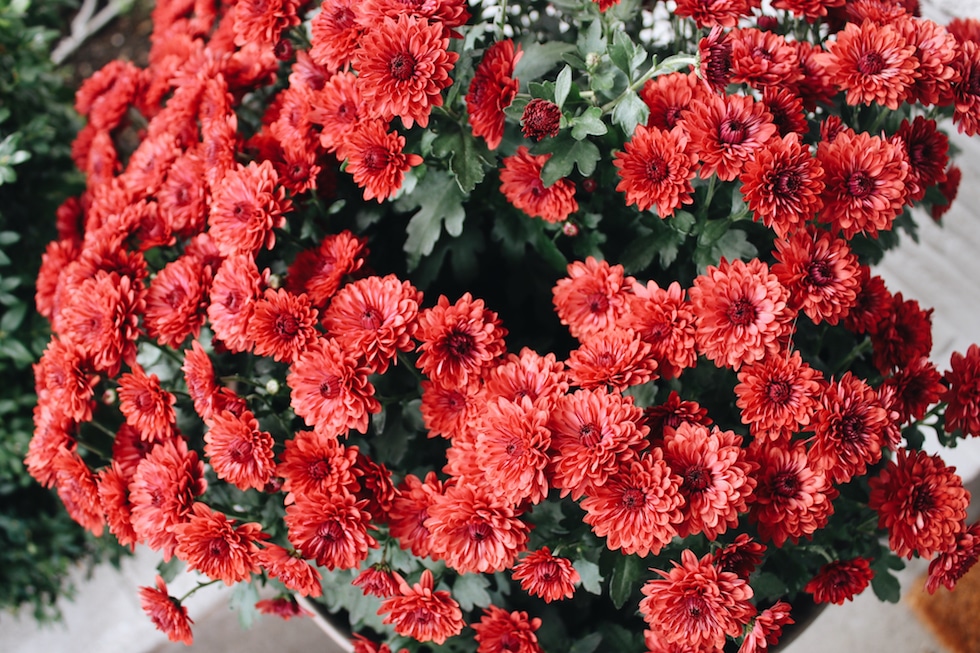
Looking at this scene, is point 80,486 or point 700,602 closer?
point 700,602

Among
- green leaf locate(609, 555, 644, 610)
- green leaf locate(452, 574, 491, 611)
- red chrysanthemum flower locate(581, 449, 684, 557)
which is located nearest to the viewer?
red chrysanthemum flower locate(581, 449, 684, 557)

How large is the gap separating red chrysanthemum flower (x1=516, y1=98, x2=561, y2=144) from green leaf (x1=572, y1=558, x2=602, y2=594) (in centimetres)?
49

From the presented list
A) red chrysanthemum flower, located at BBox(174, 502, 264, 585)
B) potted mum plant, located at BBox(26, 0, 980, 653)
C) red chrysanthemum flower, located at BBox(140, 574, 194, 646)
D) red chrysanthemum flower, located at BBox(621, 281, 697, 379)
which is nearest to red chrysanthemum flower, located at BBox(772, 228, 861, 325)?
potted mum plant, located at BBox(26, 0, 980, 653)

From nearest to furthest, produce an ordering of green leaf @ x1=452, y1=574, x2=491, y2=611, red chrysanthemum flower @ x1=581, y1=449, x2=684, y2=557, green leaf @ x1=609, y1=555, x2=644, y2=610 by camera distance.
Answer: red chrysanthemum flower @ x1=581, y1=449, x2=684, y2=557
green leaf @ x1=609, y1=555, x2=644, y2=610
green leaf @ x1=452, y1=574, x2=491, y2=611

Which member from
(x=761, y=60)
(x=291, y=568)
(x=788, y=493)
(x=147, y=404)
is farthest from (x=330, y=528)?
(x=761, y=60)

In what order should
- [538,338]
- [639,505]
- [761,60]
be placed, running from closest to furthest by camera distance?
1. [639,505]
2. [761,60]
3. [538,338]

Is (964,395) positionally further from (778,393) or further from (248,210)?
(248,210)

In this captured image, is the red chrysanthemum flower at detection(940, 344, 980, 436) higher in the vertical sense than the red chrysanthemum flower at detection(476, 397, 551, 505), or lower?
higher

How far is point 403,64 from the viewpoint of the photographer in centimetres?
90

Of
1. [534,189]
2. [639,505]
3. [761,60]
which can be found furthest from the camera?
[534,189]

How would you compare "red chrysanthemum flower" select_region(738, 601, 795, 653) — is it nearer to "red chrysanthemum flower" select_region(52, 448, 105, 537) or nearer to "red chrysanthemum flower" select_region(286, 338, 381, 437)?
"red chrysanthemum flower" select_region(286, 338, 381, 437)

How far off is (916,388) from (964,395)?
51 mm

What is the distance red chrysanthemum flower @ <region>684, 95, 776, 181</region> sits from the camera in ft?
2.85

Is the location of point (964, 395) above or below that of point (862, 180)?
below
